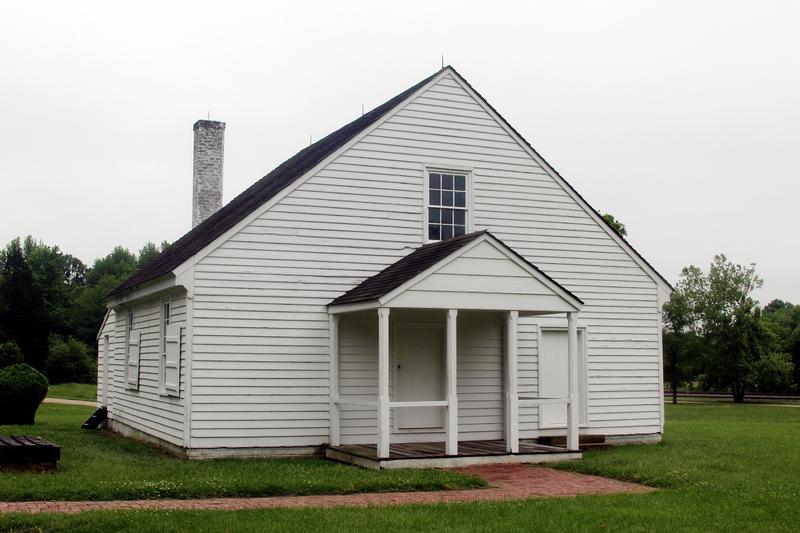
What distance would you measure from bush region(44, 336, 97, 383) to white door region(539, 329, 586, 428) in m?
46.4

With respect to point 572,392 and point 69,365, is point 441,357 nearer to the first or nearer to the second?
point 572,392

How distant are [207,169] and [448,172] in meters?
10.8

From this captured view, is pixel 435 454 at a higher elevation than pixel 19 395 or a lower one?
lower

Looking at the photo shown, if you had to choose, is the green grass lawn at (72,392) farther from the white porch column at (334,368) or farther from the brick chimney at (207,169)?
the white porch column at (334,368)

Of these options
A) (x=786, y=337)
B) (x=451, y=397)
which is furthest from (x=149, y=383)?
(x=786, y=337)

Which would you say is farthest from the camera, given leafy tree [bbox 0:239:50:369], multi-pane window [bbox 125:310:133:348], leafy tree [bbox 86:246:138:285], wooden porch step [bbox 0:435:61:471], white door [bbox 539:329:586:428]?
leafy tree [bbox 86:246:138:285]

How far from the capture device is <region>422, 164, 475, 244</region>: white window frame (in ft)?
60.6

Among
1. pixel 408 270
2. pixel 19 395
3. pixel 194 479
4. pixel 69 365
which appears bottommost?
pixel 194 479

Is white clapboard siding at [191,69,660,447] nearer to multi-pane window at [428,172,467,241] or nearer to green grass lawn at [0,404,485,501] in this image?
multi-pane window at [428,172,467,241]

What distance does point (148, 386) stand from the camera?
778 inches

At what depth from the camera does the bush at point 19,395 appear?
23.7 meters

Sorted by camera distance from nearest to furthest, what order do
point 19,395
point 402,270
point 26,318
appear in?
point 402,270 < point 19,395 < point 26,318

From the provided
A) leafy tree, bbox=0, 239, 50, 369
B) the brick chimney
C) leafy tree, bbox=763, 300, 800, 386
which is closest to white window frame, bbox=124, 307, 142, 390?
the brick chimney

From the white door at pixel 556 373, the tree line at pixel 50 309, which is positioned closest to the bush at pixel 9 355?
the tree line at pixel 50 309
